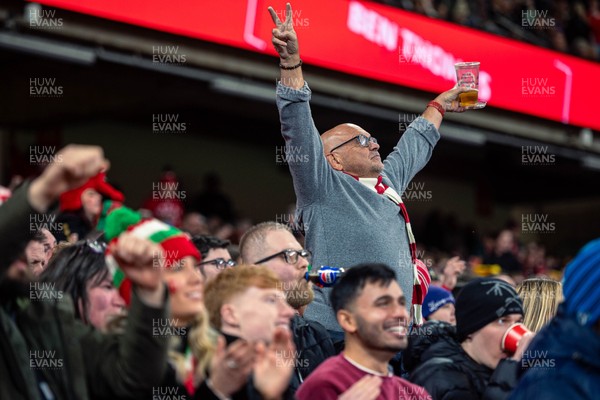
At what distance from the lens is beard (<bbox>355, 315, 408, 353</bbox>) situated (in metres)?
3.72

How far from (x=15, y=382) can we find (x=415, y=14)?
849 centimetres

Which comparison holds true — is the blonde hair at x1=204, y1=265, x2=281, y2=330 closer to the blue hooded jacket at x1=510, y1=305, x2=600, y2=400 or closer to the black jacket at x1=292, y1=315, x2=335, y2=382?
the black jacket at x1=292, y1=315, x2=335, y2=382

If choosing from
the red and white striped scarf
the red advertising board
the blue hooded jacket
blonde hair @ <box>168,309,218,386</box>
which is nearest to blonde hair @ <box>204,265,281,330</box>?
blonde hair @ <box>168,309,218,386</box>

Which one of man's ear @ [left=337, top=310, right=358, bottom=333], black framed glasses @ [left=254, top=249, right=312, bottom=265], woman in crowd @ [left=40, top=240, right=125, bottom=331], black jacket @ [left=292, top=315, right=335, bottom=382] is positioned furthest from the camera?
black framed glasses @ [left=254, top=249, right=312, bottom=265]

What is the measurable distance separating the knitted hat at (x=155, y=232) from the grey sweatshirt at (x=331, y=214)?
4.85 feet

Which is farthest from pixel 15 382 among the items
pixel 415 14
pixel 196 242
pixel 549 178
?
pixel 549 178

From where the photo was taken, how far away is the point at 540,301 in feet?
16.8

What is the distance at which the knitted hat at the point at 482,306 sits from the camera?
4.56 meters

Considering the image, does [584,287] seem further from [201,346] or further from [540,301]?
[540,301]

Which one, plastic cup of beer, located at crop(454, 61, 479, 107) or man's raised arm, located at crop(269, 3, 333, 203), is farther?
plastic cup of beer, located at crop(454, 61, 479, 107)

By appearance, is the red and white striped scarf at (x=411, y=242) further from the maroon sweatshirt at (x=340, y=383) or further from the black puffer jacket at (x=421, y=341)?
the maroon sweatshirt at (x=340, y=383)

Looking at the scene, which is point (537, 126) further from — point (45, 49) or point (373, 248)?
point (373, 248)

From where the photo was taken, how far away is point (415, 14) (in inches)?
424

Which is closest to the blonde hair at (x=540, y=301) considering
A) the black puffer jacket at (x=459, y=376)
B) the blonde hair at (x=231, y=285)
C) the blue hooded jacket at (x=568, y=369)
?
the black puffer jacket at (x=459, y=376)
